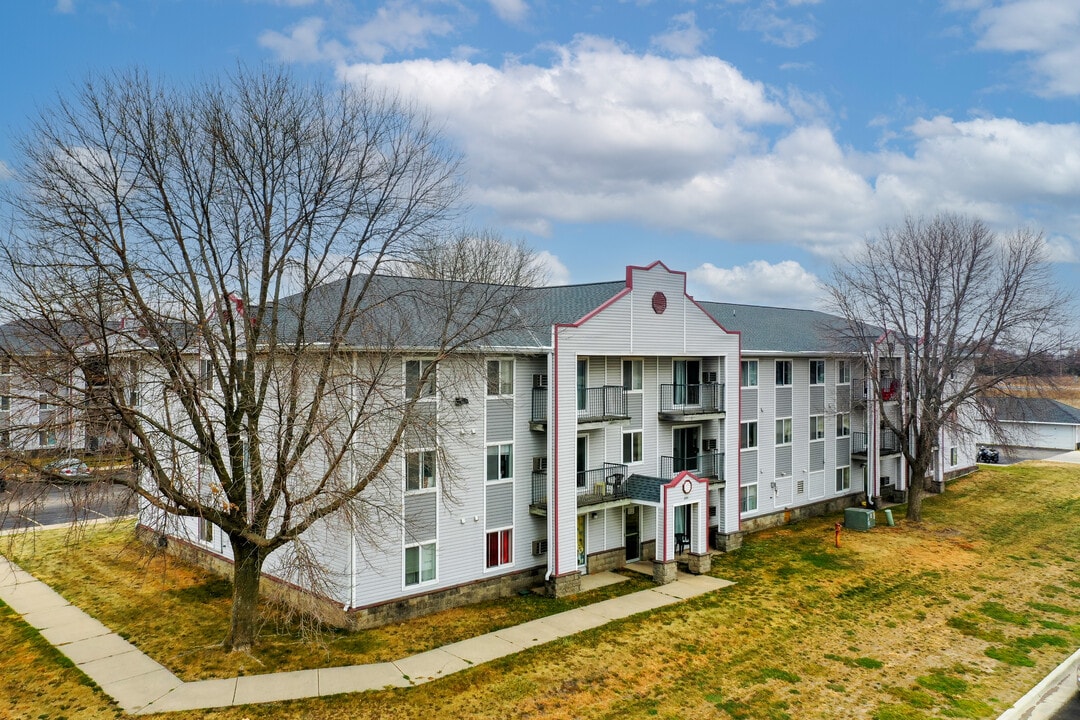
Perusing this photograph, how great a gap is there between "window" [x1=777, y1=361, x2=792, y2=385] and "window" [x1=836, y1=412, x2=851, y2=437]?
177 inches

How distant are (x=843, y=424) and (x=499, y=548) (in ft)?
68.6

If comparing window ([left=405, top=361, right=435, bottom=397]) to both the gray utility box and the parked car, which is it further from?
the gray utility box

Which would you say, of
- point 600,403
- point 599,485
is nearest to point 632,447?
point 599,485

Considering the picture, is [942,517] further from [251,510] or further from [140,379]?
[140,379]

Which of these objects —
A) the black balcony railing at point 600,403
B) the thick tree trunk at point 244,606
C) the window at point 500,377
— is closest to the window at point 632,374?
the black balcony railing at point 600,403

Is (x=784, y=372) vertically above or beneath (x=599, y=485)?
above

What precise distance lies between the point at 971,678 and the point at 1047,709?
65.0 inches

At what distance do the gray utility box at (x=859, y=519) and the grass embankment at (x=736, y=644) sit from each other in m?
3.10

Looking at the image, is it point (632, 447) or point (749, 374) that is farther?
point (749, 374)

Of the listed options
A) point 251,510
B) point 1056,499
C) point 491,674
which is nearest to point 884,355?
point 1056,499

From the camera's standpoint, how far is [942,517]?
32.1 m

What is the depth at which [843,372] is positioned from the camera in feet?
112

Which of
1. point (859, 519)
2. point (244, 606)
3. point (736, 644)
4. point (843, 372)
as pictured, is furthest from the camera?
point (843, 372)

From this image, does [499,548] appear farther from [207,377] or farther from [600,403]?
[207,377]
